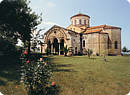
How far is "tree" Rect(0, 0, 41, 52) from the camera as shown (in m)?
4.26

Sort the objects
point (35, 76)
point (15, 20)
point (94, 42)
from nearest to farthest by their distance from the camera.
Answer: point (35, 76) → point (15, 20) → point (94, 42)

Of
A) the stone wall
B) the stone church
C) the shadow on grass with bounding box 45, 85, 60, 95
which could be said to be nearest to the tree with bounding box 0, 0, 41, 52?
the stone church

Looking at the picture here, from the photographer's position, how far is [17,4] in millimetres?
5430

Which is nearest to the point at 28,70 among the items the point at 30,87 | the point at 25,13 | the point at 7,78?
the point at 30,87

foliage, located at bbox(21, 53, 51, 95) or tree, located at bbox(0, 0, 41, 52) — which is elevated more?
tree, located at bbox(0, 0, 41, 52)

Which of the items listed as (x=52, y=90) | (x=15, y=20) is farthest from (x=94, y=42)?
(x=15, y=20)

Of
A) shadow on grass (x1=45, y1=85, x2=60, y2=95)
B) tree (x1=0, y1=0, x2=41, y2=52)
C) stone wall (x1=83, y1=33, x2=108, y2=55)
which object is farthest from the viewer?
stone wall (x1=83, y1=33, x2=108, y2=55)

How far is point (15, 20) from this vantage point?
517 cm

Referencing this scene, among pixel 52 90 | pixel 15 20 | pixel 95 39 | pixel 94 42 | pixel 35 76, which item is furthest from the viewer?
pixel 95 39

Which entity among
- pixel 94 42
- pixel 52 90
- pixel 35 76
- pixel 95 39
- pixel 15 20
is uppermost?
pixel 15 20

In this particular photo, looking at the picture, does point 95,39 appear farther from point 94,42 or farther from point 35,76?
point 35,76

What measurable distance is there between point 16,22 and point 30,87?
150 inches

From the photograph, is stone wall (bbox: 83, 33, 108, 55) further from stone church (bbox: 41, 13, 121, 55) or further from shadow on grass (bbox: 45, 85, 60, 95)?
shadow on grass (bbox: 45, 85, 60, 95)

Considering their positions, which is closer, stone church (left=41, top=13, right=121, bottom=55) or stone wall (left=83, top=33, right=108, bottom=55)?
stone church (left=41, top=13, right=121, bottom=55)
